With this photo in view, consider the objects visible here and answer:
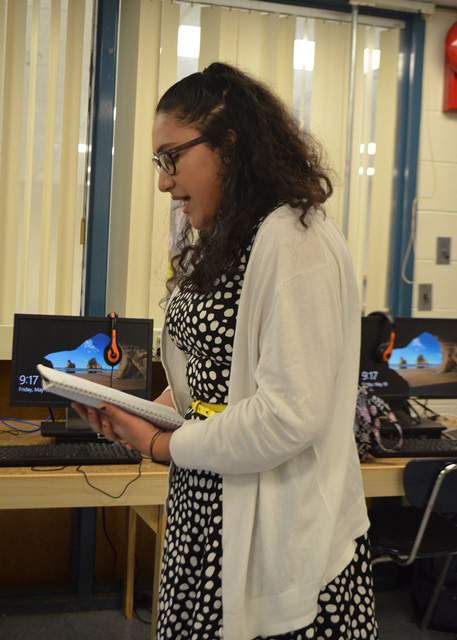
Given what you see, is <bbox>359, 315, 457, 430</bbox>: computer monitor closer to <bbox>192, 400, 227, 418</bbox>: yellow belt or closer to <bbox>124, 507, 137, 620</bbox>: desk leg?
<bbox>124, 507, 137, 620</bbox>: desk leg

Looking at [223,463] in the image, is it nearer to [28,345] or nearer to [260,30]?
[28,345]

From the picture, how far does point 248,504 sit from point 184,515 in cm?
18

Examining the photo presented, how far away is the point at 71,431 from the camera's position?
2492 mm

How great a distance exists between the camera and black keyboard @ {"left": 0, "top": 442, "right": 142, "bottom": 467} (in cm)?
220

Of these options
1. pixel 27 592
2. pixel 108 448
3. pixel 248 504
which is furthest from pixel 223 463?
pixel 27 592

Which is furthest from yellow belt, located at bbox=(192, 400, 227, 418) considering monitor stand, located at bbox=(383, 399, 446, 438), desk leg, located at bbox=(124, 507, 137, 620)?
desk leg, located at bbox=(124, 507, 137, 620)

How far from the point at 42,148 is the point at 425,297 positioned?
1799mm

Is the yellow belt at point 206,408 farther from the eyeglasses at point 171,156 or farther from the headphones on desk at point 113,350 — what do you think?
the headphones on desk at point 113,350

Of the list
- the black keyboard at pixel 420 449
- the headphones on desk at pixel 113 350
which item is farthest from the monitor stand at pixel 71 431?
the black keyboard at pixel 420 449

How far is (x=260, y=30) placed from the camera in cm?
315

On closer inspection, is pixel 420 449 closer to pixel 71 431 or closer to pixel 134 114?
pixel 71 431

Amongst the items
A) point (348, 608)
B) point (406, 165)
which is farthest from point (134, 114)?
point (348, 608)

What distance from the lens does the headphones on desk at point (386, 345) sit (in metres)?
2.76

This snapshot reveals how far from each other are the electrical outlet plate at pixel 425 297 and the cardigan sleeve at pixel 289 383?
95.7 inches
